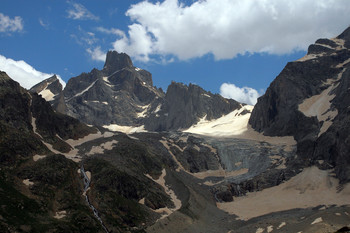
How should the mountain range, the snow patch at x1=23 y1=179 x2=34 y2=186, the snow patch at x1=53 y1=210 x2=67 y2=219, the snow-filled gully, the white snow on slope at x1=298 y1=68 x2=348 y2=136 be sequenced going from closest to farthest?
the snow patch at x1=53 y1=210 x2=67 y2=219 → the snow-filled gully → the mountain range → the snow patch at x1=23 y1=179 x2=34 y2=186 → the white snow on slope at x1=298 y1=68 x2=348 y2=136

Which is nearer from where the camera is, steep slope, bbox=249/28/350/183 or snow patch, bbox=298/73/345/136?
steep slope, bbox=249/28/350/183

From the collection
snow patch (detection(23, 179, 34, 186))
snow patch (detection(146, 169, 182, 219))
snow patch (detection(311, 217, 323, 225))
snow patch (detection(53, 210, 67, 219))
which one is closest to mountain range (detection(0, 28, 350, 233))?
snow patch (detection(53, 210, 67, 219))

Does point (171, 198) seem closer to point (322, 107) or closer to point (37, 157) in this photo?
point (37, 157)

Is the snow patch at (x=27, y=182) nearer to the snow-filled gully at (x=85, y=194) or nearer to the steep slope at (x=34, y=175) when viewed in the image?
the steep slope at (x=34, y=175)

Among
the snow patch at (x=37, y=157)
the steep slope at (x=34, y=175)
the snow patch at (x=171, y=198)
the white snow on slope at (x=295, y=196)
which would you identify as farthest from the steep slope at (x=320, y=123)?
the snow patch at (x=37, y=157)

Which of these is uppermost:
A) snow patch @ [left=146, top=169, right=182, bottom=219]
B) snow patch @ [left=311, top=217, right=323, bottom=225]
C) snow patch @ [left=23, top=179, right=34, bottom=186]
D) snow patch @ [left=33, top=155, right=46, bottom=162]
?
snow patch @ [left=33, top=155, right=46, bottom=162]

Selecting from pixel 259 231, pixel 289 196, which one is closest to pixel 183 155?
pixel 289 196

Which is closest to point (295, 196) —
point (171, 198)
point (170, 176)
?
point (171, 198)

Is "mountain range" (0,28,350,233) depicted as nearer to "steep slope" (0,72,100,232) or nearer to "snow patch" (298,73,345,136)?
"steep slope" (0,72,100,232)
